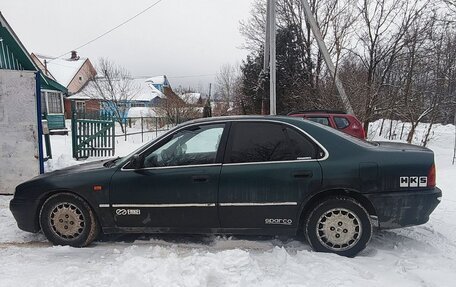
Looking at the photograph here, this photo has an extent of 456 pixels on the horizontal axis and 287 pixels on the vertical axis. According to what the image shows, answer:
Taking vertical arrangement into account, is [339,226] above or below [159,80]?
below

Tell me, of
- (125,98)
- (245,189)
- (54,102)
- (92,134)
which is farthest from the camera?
(125,98)

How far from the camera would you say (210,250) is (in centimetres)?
390

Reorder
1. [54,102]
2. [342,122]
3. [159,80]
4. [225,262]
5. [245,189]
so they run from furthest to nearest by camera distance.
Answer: [159,80]
[54,102]
[342,122]
[245,189]
[225,262]

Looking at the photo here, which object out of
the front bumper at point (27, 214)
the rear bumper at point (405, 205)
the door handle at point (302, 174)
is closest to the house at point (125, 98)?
the front bumper at point (27, 214)

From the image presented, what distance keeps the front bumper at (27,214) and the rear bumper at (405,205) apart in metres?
3.92

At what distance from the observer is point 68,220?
410cm

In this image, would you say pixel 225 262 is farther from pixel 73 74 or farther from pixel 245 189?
pixel 73 74

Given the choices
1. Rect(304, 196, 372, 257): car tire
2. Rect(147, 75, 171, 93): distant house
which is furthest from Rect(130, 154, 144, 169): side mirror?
Rect(147, 75, 171, 93): distant house

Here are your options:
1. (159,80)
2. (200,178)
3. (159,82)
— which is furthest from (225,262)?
(159,80)

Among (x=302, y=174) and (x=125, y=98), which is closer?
(x=302, y=174)

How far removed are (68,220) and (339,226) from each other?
10.4 ft

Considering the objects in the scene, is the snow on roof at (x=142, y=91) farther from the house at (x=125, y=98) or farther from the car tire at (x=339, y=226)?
the car tire at (x=339, y=226)

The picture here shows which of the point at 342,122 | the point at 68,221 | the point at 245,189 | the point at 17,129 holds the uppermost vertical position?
the point at 342,122

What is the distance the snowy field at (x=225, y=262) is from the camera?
10.2 feet
